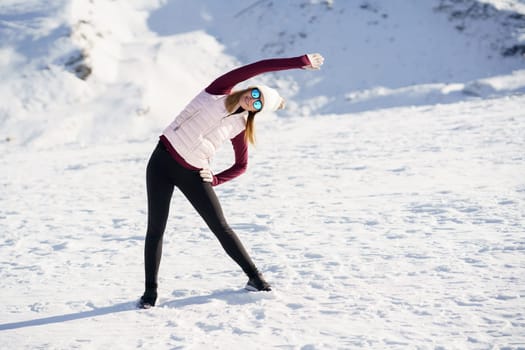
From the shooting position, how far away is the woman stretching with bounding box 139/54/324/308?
3.27 meters

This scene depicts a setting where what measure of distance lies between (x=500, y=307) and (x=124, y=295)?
107 inches

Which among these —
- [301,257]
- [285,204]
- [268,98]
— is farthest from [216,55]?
[268,98]

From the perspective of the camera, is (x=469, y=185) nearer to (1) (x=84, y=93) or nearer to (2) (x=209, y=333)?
(2) (x=209, y=333)

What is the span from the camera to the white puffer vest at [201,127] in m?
3.32

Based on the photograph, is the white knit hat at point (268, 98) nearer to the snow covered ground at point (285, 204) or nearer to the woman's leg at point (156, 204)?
the woman's leg at point (156, 204)

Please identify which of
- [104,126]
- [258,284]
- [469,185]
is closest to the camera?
→ [258,284]

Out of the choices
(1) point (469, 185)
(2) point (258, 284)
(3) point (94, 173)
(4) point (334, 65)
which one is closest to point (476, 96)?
(4) point (334, 65)

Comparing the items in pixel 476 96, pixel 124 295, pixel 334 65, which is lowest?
pixel 124 295

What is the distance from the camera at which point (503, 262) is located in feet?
13.4

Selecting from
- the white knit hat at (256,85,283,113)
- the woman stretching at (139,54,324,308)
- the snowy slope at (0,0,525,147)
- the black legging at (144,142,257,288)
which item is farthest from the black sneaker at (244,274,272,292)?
the snowy slope at (0,0,525,147)

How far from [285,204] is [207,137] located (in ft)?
11.1

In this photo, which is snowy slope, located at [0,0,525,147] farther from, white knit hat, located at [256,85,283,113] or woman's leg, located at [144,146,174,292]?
white knit hat, located at [256,85,283,113]

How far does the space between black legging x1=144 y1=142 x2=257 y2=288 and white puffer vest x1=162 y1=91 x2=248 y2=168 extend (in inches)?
4.1

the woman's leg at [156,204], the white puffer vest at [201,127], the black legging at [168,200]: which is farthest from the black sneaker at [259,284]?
the white puffer vest at [201,127]
